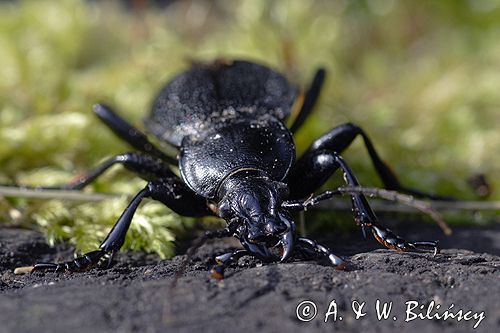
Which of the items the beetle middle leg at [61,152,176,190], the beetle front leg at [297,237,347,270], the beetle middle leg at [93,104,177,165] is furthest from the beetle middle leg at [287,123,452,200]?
the beetle middle leg at [93,104,177,165]

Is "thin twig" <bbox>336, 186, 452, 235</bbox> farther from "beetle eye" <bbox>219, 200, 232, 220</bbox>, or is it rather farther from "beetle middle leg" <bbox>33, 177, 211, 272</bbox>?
"beetle middle leg" <bbox>33, 177, 211, 272</bbox>

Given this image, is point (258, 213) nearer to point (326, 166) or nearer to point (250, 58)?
point (326, 166)

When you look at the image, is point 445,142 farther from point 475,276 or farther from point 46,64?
point 46,64

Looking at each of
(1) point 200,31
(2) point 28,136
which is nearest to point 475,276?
(2) point 28,136

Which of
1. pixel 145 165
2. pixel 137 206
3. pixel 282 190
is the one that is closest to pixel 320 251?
pixel 282 190

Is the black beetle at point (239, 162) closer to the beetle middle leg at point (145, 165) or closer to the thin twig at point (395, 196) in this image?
the beetle middle leg at point (145, 165)

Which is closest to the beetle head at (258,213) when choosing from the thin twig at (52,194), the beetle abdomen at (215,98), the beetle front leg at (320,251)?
the beetle front leg at (320,251)
